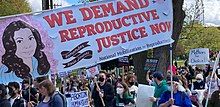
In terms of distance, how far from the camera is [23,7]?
86.2m

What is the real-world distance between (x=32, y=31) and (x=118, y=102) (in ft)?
26.3

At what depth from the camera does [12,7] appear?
80875mm

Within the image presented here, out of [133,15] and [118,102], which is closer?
[133,15]

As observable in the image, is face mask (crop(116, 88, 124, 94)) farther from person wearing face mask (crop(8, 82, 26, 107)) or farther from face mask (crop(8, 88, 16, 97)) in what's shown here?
face mask (crop(8, 88, 16, 97))

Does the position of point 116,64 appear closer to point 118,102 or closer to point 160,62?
point 160,62

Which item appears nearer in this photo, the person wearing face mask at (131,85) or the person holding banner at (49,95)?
the person holding banner at (49,95)

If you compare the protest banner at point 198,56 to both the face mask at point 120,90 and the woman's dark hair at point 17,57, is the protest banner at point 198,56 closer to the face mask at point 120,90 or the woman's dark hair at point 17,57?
the face mask at point 120,90

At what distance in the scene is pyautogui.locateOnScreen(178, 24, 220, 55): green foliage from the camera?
264 feet

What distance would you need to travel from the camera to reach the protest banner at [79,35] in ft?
26.7

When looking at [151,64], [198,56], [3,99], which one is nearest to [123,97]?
[151,64]

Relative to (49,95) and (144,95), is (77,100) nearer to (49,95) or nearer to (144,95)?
(144,95)

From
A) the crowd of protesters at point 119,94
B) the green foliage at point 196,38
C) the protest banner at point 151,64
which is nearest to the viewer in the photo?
the crowd of protesters at point 119,94

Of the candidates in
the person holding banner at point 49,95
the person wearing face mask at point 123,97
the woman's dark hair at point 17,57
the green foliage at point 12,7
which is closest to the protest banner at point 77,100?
the person wearing face mask at point 123,97

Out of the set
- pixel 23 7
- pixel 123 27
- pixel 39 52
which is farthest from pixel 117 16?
pixel 23 7
